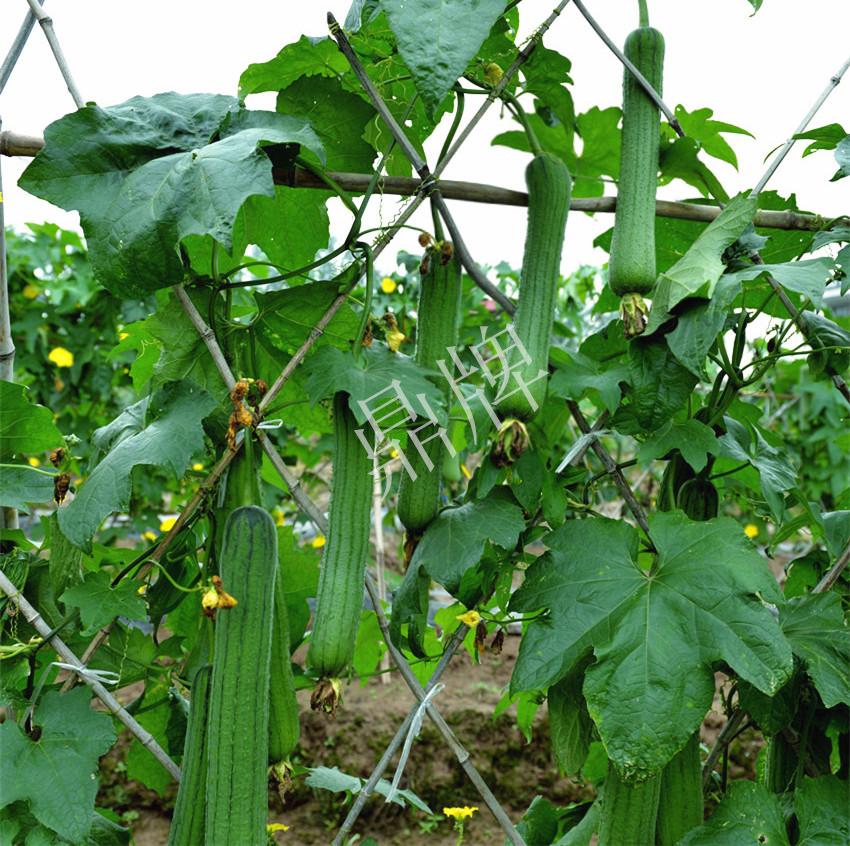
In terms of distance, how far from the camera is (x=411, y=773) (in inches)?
133

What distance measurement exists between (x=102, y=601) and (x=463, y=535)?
0.60 meters

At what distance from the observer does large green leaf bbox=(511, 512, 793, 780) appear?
1388 millimetres

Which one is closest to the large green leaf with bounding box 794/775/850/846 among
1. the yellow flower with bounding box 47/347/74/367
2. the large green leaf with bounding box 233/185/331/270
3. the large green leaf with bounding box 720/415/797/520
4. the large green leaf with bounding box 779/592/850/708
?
the large green leaf with bounding box 779/592/850/708

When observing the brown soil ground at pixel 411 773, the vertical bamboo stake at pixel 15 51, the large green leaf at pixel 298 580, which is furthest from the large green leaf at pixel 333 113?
the brown soil ground at pixel 411 773

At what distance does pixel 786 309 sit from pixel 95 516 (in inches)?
52.4

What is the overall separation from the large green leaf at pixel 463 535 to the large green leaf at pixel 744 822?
58 cm

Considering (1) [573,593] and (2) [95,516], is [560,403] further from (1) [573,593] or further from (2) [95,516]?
(2) [95,516]

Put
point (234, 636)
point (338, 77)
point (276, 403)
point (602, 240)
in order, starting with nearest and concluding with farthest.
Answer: point (234, 636), point (338, 77), point (276, 403), point (602, 240)

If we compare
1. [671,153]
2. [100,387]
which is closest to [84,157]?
[671,153]

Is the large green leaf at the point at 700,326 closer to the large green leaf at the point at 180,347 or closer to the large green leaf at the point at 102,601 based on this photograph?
the large green leaf at the point at 180,347

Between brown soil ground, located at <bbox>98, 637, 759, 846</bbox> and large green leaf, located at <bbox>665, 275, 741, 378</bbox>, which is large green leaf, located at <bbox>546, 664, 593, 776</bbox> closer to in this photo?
large green leaf, located at <bbox>665, 275, 741, 378</bbox>

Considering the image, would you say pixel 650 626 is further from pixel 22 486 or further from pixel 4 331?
pixel 4 331

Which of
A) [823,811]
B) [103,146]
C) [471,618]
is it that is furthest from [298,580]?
[823,811]

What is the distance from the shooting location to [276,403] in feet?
6.22
